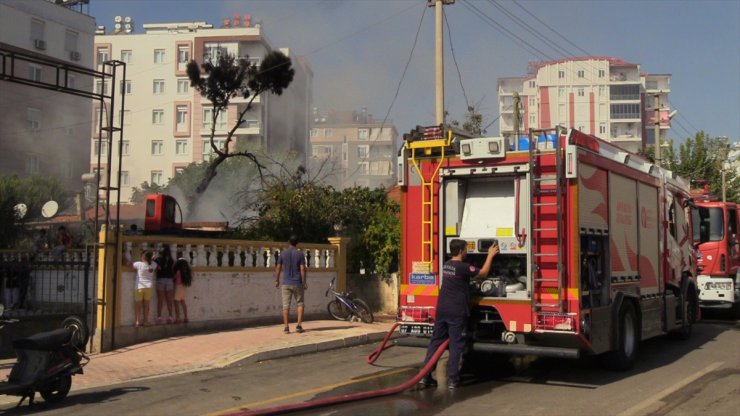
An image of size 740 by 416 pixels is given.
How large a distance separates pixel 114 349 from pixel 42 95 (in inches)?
1578

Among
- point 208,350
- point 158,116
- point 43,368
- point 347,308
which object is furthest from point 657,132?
point 158,116

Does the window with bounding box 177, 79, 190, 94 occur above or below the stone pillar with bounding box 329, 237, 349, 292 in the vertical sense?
above

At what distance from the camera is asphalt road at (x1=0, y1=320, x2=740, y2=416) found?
706 cm

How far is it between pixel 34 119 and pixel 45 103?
5.25 feet

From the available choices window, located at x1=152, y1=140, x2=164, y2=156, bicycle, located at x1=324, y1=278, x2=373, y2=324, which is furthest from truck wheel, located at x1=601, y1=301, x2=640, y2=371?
window, located at x1=152, y1=140, x2=164, y2=156

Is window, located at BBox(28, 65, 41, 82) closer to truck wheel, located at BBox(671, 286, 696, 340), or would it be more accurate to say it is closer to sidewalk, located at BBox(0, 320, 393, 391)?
sidewalk, located at BBox(0, 320, 393, 391)

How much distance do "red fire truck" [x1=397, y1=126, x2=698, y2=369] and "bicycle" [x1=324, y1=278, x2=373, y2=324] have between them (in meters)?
6.38

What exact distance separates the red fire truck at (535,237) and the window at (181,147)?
63383 mm

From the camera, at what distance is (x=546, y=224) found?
804 centimetres

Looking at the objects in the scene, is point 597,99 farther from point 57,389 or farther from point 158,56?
point 57,389

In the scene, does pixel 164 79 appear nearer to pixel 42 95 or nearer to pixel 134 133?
pixel 134 133

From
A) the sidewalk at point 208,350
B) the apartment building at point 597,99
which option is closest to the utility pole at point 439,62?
the sidewalk at point 208,350

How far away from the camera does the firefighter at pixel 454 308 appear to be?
7.86 m

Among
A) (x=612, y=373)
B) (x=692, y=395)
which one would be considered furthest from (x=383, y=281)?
(x=692, y=395)
